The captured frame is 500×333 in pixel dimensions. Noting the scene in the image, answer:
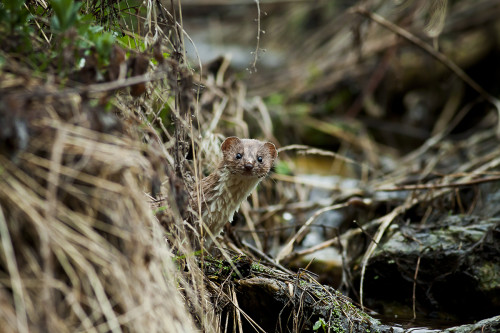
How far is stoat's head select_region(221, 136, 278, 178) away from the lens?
3850mm

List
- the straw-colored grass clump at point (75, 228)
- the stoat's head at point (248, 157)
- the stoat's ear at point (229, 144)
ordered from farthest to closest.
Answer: the stoat's ear at point (229, 144), the stoat's head at point (248, 157), the straw-colored grass clump at point (75, 228)

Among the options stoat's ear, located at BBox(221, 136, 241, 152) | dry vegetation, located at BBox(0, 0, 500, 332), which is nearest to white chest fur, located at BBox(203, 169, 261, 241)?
stoat's ear, located at BBox(221, 136, 241, 152)

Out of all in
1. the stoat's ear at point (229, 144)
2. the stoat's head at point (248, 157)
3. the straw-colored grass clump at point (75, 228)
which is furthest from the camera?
the stoat's ear at point (229, 144)

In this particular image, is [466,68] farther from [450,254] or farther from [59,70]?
[59,70]

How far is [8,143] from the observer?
1.98m

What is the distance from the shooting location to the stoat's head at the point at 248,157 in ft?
12.6

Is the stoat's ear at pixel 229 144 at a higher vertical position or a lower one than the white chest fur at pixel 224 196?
higher

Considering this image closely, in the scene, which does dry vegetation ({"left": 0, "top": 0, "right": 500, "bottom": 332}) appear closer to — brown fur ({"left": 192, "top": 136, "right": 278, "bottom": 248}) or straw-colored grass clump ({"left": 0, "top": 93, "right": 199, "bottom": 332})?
straw-colored grass clump ({"left": 0, "top": 93, "right": 199, "bottom": 332})

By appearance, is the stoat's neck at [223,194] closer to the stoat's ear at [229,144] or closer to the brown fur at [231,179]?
the brown fur at [231,179]

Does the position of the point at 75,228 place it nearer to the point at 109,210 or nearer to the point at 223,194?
the point at 109,210

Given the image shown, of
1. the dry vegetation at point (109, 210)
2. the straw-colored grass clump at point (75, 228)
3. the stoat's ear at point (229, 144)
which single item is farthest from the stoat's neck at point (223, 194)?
the straw-colored grass clump at point (75, 228)

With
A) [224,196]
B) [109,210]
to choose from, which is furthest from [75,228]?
[224,196]

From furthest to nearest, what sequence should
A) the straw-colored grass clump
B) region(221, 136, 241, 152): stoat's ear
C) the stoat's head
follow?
region(221, 136, 241, 152): stoat's ear < the stoat's head < the straw-colored grass clump

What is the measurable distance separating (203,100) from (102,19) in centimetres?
249
